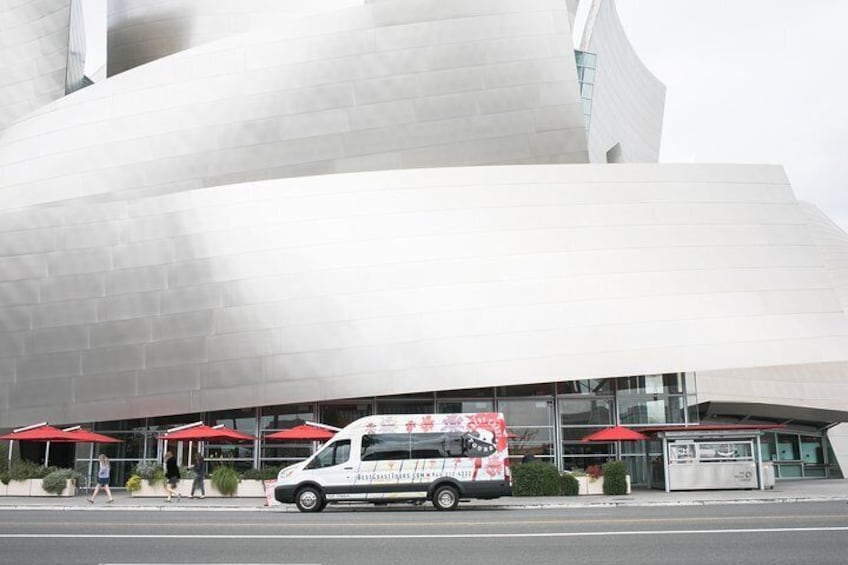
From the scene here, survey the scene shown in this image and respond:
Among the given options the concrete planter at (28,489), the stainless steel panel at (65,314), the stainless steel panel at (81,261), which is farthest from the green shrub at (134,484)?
the stainless steel panel at (81,261)

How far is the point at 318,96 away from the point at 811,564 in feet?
87.7

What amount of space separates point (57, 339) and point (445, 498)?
60.6 ft

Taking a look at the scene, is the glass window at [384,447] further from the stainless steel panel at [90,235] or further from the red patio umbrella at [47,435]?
the stainless steel panel at [90,235]

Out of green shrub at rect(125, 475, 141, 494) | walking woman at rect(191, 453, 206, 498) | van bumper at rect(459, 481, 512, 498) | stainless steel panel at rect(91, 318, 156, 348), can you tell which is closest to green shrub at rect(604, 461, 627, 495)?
van bumper at rect(459, 481, 512, 498)

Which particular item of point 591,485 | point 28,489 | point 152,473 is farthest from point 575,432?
point 28,489

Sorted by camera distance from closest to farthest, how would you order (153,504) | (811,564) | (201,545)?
(811,564) → (201,545) → (153,504)

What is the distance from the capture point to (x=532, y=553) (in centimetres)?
989

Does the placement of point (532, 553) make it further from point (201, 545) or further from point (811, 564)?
point (201, 545)

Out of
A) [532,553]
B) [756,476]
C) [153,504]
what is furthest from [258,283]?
[532,553]

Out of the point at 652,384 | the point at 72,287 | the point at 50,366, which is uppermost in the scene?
the point at 72,287

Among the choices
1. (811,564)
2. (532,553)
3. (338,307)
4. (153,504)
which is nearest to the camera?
(811,564)

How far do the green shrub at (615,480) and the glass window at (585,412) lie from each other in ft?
17.3

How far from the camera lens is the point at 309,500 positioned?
63.9 feet

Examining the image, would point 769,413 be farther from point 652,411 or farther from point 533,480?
point 533,480
